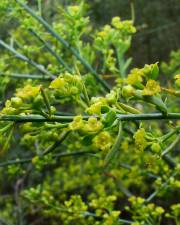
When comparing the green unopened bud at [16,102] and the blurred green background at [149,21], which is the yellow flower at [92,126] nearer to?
the green unopened bud at [16,102]

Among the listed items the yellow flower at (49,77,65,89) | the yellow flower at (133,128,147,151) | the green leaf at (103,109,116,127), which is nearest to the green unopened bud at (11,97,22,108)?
the yellow flower at (49,77,65,89)

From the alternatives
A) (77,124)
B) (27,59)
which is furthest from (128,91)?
(27,59)

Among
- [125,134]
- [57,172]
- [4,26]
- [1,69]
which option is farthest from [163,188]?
[4,26]

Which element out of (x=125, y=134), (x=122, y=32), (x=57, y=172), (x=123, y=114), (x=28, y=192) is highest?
(x=122, y=32)

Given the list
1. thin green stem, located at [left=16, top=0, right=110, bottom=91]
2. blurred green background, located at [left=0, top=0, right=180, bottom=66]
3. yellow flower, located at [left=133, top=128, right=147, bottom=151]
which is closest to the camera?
yellow flower, located at [left=133, top=128, right=147, bottom=151]

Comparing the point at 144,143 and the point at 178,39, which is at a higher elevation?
the point at 178,39

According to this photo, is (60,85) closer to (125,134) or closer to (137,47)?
(125,134)

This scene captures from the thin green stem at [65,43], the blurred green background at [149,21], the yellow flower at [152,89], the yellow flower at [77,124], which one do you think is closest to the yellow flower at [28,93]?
the yellow flower at [77,124]

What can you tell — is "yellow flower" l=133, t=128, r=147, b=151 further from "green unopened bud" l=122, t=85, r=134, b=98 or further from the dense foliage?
"green unopened bud" l=122, t=85, r=134, b=98
